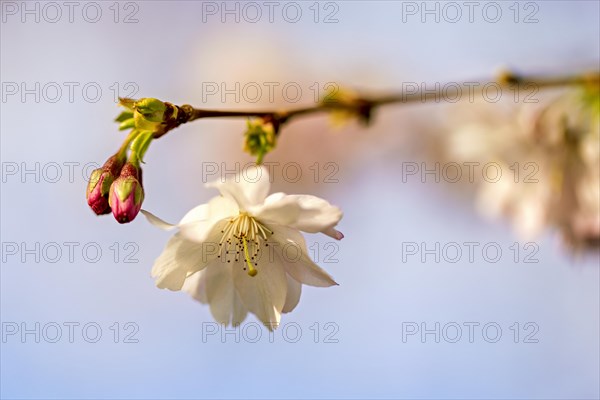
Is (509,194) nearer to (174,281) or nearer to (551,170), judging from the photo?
(551,170)

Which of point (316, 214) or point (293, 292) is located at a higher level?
point (316, 214)

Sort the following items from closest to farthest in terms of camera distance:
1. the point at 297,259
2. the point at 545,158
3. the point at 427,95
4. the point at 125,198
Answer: the point at 125,198, the point at 297,259, the point at 427,95, the point at 545,158

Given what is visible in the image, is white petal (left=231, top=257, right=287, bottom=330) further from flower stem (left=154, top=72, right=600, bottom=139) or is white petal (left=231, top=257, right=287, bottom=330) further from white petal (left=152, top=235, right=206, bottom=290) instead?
flower stem (left=154, top=72, right=600, bottom=139)

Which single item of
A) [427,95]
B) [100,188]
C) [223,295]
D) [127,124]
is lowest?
[223,295]

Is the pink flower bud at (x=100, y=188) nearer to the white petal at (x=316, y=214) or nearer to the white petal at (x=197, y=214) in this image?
the white petal at (x=197, y=214)

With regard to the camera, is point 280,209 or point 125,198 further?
point 280,209

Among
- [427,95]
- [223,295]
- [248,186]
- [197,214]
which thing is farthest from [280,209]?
[427,95]

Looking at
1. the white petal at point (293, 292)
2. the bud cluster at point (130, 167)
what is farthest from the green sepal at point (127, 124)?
the white petal at point (293, 292)

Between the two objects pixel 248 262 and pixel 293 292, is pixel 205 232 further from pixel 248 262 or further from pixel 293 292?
pixel 293 292
